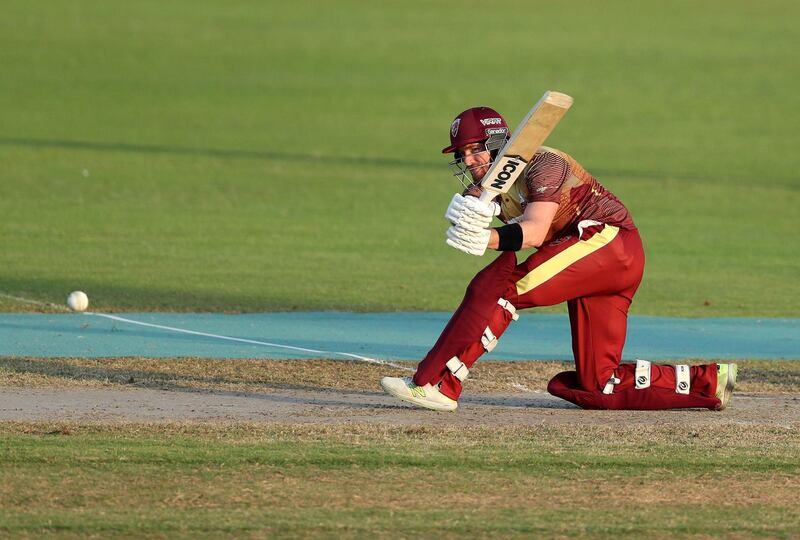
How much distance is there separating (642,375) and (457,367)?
3.75ft

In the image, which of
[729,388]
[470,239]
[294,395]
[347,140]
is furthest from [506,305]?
[347,140]

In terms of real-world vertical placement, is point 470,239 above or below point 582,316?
above

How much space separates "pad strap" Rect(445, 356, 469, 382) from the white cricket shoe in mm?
145

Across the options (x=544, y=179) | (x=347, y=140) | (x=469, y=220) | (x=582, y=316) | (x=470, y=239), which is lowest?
(x=582, y=316)

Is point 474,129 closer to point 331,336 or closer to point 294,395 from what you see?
point 294,395

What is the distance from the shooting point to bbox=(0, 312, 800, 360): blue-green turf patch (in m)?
11.2

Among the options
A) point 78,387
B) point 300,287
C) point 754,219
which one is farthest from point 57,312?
point 754,219

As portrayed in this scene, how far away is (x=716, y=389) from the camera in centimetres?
884

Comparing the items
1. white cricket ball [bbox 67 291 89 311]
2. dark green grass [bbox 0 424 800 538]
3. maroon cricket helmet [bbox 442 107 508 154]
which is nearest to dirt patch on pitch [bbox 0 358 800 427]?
dark green grass [bbox 0 424 800 538]

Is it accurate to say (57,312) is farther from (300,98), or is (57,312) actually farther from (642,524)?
(300,98)

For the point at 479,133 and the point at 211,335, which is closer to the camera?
the point at 479,133

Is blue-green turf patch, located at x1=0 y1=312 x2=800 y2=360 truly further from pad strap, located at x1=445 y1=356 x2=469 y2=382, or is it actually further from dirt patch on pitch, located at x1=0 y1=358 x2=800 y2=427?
pad strap, located at x1=445 y1=356 x2=469 y2=382

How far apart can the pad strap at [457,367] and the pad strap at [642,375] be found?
105 cm

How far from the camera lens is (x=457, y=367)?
851 cm
